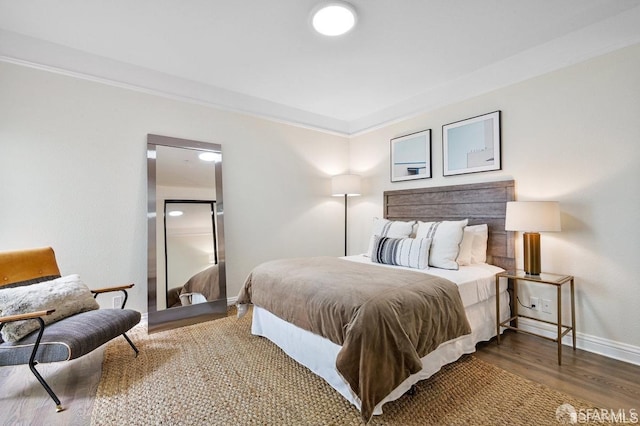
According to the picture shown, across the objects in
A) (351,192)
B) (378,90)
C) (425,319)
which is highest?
(378,90)

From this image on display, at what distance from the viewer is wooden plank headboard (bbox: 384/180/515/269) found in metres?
2.80

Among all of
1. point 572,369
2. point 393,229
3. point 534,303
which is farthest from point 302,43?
point 572,369

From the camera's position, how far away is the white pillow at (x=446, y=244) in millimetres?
2654

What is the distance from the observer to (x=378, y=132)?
13.9 ft

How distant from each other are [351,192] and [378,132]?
38.2 inches

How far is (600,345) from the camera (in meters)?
2.27

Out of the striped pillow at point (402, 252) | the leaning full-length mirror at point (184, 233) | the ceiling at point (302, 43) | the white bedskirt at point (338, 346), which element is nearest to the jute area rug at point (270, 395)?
the white bedskirt at point (338, 346)

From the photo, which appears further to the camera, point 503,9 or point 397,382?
point 503,9

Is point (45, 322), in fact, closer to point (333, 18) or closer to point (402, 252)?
point (402, 252)

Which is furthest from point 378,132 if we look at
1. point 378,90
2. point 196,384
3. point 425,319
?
point 196,384

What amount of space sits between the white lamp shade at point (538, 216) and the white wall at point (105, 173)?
8.78ft

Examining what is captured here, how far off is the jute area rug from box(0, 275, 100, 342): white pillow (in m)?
0.50

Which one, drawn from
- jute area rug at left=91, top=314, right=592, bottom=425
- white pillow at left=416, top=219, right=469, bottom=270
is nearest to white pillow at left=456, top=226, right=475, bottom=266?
white pillow at left=416, top=219, right=469, bottom=270

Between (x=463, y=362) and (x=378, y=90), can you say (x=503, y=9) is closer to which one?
(x=378, y=90)
